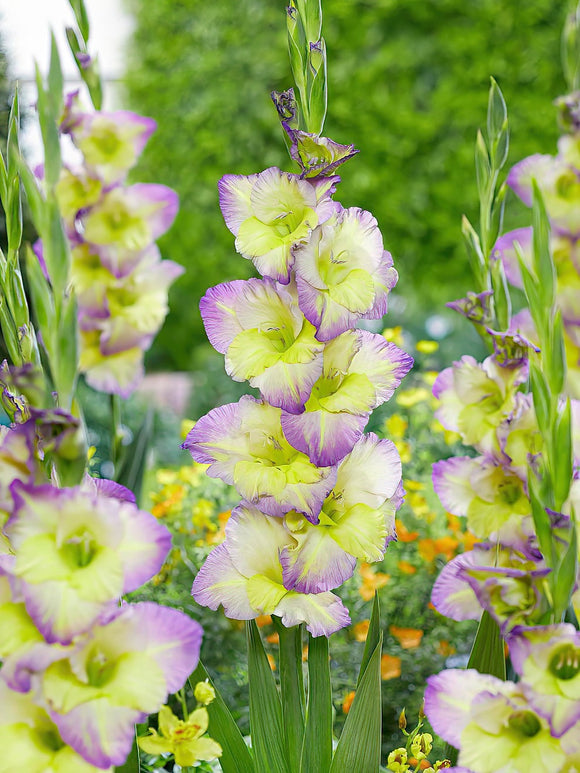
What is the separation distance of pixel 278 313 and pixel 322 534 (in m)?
0.23

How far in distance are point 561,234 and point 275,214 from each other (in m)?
0.34

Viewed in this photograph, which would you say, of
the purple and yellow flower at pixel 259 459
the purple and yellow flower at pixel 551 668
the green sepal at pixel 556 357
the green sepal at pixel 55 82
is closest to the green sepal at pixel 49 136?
the green sepal at pixel 55 82

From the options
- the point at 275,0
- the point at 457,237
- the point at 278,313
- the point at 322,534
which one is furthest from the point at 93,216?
the point at 275,0

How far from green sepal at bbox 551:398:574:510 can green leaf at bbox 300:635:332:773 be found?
359 mm

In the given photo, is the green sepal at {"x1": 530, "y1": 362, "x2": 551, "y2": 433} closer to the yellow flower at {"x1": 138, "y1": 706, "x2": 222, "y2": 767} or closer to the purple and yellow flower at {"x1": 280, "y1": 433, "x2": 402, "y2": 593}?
the purple and yellow flower at {"x1": 280, "y1": 433, "x2": 402, "y2": 593}

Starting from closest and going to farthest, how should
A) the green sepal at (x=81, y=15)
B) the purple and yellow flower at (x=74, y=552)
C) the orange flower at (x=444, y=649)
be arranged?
the purple and yellow flower at (x=74, y=552) → the green sepal at (x=81, y=15) → the orange flower at (x=444, y=649)

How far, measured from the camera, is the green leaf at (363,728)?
2.97 feet

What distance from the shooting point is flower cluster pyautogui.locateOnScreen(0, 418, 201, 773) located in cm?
64

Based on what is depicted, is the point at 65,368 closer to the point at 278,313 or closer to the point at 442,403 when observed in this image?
the point at 278,313

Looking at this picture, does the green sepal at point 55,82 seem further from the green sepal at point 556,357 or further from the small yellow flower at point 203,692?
the small yellow flower at point 203,692

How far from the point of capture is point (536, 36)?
4934mm

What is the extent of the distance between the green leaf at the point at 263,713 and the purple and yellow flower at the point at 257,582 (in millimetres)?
97

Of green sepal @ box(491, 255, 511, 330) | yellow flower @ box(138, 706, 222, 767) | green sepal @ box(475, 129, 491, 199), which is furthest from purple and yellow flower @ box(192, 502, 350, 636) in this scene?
green sepal @ box(475, 129, 491, 199)

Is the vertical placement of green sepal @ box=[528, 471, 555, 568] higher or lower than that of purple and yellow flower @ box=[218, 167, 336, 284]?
lower
